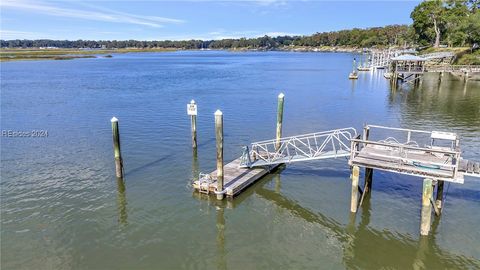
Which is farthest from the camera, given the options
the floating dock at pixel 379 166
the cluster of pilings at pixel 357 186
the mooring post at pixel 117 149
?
the mooring post at pixel 117 149

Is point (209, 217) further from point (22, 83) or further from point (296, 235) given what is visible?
point (22, 83)

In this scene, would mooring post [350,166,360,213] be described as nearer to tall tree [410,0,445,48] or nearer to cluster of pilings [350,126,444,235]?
cluster of pilings [350,126,444,235]

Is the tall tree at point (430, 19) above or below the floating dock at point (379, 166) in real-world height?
above

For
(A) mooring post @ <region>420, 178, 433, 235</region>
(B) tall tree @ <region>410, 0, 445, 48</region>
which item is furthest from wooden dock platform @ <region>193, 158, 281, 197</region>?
(B) tall tree @ <region>410, 0, 445, 48</region>

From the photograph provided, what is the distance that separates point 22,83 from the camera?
62.7m

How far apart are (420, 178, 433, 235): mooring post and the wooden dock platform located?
8.10m

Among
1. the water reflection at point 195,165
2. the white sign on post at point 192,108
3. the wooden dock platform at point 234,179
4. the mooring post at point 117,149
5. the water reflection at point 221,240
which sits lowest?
the water reflection at point 221,240

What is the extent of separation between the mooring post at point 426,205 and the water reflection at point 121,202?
464 inches

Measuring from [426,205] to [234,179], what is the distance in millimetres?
8909

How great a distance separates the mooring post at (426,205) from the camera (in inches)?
550

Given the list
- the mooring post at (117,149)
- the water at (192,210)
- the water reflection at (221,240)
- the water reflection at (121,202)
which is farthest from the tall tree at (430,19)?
the water reflection at (121,202)

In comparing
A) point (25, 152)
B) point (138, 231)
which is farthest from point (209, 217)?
point (25, 152)

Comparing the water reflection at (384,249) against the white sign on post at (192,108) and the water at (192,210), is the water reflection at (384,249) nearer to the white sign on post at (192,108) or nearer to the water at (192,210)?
the water at (192,210)

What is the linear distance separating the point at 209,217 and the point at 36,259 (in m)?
6.67
